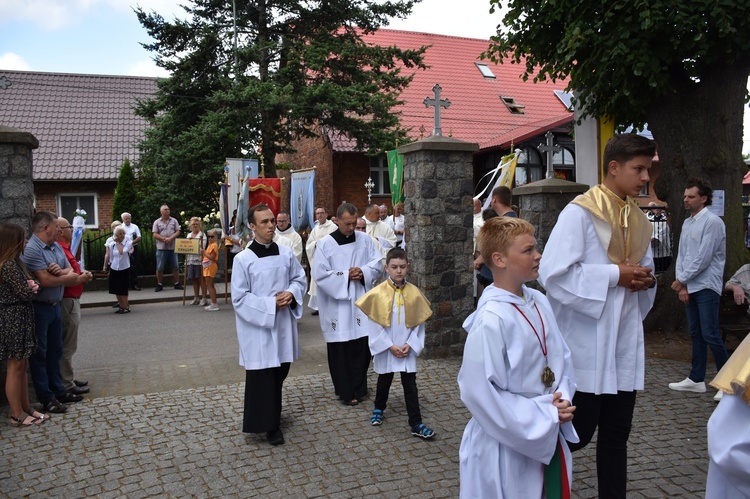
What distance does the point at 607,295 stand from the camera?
3.37m

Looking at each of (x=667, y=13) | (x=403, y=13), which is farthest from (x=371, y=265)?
(x=403, y=13)

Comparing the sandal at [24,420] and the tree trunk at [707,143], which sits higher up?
the tree trunk at [707,143]

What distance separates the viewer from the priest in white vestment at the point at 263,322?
202 inches

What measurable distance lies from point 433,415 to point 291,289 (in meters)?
1.69

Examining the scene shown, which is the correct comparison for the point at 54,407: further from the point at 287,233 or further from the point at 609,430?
the point at 287,233

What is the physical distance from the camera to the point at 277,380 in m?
5.33

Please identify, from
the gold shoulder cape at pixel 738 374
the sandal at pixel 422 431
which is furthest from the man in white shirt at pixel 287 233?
the gold shoulder cape at pixel 738 374

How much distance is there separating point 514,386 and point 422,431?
2628 mm

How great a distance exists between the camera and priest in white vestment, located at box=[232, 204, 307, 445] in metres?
5.12

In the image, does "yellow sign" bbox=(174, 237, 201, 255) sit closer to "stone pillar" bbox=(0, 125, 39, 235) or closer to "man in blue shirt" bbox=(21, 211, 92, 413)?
"stone pillar" bbox=(0, 125, 39, 235)

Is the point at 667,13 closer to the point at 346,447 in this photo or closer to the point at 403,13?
the point at 346,447

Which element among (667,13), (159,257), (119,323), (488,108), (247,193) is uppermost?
(488,108)

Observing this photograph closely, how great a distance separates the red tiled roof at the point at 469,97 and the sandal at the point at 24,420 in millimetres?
18125

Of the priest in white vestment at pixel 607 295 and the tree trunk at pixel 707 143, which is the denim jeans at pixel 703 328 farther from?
the priest in white vestment at pixel 607 295
